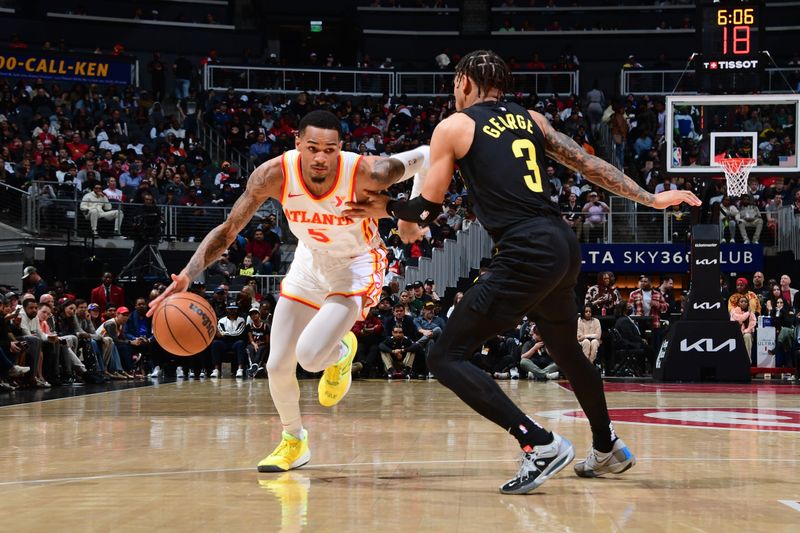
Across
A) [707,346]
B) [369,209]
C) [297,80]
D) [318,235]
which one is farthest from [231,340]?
[297,80]

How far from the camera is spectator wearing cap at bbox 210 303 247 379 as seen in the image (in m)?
17.7

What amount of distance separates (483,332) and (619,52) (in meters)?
30.3

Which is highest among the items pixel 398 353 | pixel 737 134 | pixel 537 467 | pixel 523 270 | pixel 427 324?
pixel 737 134

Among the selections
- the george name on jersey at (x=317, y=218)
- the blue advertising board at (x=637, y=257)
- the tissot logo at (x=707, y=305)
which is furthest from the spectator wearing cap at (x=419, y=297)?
the george name on jersey at (x=317, y=218)

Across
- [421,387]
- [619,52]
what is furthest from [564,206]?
[619,52]

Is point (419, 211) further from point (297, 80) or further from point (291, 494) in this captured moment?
point (297, 80)

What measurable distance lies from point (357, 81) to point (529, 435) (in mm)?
26331

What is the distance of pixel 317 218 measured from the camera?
6129 mm

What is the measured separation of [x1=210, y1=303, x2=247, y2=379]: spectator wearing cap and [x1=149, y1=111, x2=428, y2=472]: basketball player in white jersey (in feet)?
37.6

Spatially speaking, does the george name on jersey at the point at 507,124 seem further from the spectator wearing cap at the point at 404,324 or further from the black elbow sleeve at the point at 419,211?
the spectator wearing cap at the point at 404,324

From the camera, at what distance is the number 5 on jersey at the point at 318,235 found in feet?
20.4

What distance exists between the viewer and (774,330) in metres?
17.8

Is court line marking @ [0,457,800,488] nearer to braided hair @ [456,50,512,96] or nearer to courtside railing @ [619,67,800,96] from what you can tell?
braided hair @ [456,50,512,96]

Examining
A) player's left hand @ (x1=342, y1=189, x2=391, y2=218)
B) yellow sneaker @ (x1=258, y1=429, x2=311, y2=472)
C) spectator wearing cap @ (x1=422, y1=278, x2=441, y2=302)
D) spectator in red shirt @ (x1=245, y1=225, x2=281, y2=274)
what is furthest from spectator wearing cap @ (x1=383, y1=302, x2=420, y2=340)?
player's left hand @ (x1=342, y1=189, x2=391, y2=218)
